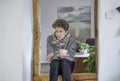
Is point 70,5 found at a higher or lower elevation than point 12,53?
higher

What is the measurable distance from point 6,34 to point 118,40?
1.62m

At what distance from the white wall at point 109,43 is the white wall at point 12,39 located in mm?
1133

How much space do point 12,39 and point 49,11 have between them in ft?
3.12

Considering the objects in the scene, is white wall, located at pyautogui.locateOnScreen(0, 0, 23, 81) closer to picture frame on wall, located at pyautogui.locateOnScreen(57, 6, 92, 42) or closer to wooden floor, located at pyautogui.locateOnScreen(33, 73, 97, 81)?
wooden floor, located at pyautogui.locateOnScreen(33, 73, 97, 81)

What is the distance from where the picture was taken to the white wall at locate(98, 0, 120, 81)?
3740mm

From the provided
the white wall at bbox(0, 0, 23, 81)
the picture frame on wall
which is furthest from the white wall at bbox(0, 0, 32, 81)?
the picture frame on wall

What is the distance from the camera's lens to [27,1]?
3.80 m

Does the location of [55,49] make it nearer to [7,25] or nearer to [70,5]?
[7,25]

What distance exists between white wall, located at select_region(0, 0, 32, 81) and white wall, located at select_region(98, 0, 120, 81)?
1133 millimetres

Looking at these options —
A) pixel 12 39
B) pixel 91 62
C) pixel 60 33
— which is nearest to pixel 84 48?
pixel 91 62

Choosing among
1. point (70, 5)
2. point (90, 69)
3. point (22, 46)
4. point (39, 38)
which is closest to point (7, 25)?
point (22, 46)

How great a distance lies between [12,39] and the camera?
3.61 m

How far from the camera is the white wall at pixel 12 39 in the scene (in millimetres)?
3592

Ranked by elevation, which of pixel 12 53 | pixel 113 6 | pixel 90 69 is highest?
pixel 113 6
